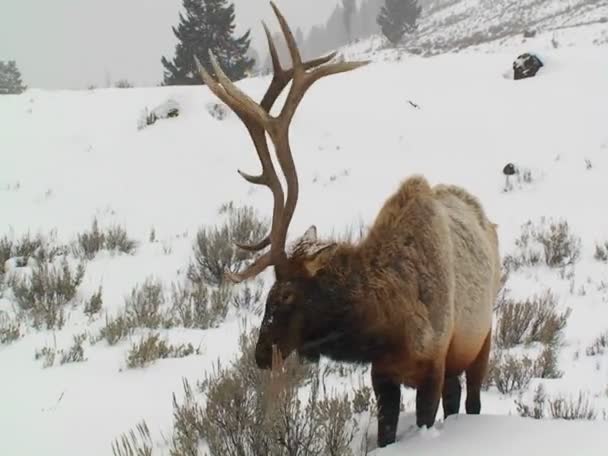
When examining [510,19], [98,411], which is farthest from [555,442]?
[510,19]

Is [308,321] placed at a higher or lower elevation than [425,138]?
lower

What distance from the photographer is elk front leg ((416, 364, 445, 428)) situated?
2.87m

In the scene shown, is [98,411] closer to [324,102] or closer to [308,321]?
[308,321]

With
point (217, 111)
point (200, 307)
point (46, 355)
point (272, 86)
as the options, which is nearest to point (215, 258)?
point (200, 307)

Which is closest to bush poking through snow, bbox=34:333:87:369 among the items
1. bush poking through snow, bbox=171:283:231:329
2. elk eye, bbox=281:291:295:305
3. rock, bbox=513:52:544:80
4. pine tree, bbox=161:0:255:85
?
bush poking through snow, bbox=171:283:231:329

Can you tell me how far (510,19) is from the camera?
153 feet

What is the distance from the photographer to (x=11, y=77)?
3369 centimetres

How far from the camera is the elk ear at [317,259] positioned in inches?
113

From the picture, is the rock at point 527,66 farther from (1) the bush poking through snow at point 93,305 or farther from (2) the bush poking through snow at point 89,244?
(1) the bush poking through snow at point 93,305

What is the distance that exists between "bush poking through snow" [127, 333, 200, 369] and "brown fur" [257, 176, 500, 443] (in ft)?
5.47

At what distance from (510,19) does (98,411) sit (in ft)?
162

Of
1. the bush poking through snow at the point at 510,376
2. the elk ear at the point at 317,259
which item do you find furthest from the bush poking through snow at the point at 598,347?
the elk ear at the point at 317,259

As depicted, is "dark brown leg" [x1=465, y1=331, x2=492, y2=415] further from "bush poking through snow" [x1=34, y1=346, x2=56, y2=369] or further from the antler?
"bush poking through snow" [x1=34, y1=346, x2=56, y2=369]

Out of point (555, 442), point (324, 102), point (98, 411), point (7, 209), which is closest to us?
point (555, 442)
